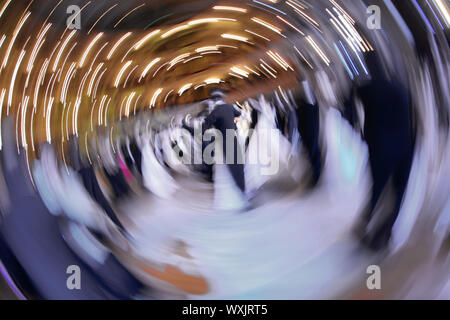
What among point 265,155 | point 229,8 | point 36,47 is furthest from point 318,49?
point 36,47

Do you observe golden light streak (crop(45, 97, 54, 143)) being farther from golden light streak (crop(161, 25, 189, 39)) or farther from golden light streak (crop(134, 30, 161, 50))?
golden light streak (crop(161, 25, 189, 39))

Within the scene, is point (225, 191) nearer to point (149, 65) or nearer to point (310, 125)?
point (310, 125)

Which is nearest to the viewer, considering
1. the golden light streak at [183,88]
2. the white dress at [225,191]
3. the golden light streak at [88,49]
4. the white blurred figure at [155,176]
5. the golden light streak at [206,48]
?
the golden light streak at [88,49]

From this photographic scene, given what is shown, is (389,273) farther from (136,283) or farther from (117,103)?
(117,103)

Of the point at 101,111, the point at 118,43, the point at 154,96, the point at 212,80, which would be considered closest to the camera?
the point at 118,43

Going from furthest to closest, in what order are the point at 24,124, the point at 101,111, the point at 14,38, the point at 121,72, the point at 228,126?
the point at 228,126
the point at 121,72
the point at 101,111
the point at 24,124
the point at 14,38

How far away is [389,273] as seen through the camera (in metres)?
2.52

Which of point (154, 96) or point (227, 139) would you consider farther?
point (154, 96)

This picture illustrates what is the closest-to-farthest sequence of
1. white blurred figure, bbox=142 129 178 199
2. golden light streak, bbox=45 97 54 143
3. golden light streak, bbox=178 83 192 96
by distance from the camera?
golden light streak, bbox=45 97 54 143 < white blurred figure, bbox=142 129 178 199 < golden light streak, bbox=178 83 192 96

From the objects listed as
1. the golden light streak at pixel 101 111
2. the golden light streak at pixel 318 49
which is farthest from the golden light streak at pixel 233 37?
the golden light streak at pixel 101 111

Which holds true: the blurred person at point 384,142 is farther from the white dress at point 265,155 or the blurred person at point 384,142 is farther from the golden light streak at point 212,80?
the golden light streak at point 212,80

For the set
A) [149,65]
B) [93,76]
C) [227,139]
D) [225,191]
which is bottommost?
[225,191]

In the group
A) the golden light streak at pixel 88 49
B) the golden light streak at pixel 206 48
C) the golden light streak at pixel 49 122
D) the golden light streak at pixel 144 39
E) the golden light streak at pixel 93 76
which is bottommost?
the golden light streak at pixel 49 122

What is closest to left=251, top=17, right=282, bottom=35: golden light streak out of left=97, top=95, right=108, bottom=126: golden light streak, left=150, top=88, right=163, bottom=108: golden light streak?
left=97, top=95, right=108, bottom=126: golden light streak
